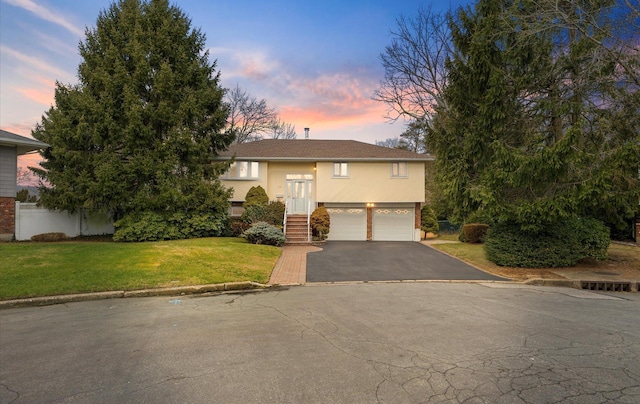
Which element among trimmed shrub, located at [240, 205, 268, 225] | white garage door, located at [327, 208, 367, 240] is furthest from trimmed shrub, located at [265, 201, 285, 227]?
white garage door, located at [327, 208, 367, 240]

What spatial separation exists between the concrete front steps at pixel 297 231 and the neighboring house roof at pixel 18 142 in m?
11.5

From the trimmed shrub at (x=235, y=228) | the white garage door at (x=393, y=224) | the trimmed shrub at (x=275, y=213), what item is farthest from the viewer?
the white garage door at (x=393, y=224)

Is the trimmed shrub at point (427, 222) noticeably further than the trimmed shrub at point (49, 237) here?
Yes

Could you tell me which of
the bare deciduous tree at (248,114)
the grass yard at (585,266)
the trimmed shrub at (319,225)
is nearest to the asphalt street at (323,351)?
the grass yard at (585,266)

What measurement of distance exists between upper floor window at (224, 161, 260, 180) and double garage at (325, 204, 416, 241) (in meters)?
5.00

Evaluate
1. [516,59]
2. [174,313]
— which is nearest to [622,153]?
[516,59]

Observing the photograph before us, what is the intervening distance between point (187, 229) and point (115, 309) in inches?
377

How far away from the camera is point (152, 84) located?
16.2m

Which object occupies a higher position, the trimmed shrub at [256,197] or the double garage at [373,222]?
the trimmed shrub at [256,197]

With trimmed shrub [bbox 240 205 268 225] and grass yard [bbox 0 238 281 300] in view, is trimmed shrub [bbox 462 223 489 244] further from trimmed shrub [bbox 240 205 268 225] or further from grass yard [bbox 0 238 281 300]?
grass yard [bbox 0 238 281 300]

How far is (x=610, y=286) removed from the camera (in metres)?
9.70

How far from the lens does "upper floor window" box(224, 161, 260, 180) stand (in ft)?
69.6

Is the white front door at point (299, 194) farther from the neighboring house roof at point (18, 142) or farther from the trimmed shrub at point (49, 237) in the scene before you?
the neighboring house roof at point (18, 142)

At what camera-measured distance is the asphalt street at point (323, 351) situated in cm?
328
